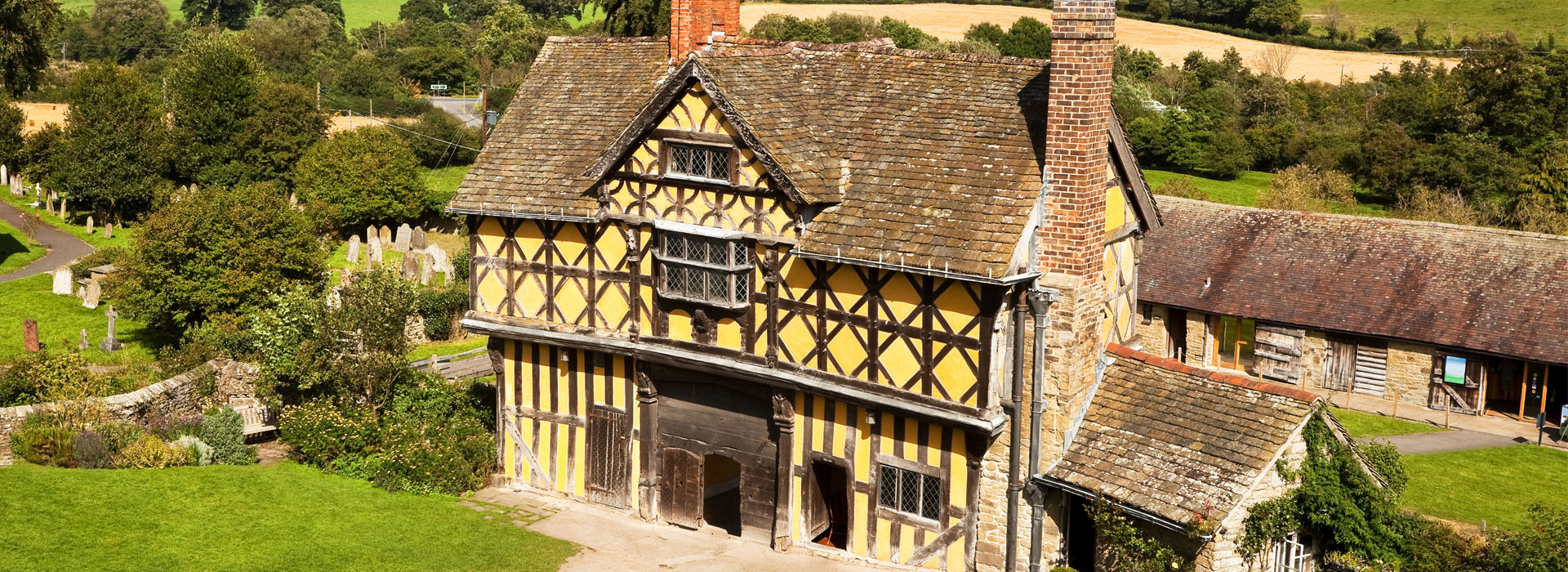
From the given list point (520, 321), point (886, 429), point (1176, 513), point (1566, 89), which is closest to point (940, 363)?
point (886, 429)

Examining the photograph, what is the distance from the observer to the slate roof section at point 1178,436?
18141 mm

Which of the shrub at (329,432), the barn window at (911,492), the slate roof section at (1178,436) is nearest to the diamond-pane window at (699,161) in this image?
the barn window at (911,492)

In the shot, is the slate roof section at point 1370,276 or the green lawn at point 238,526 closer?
the green lawn at point 238,526

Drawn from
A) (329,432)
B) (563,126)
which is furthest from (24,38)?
(563,126)

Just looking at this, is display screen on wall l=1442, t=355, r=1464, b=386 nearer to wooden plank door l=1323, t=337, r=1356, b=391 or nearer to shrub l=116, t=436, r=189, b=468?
wooden plank door l=1323, t=337, r=1356, b=391

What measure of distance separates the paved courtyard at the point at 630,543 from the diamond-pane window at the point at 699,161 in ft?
20.2

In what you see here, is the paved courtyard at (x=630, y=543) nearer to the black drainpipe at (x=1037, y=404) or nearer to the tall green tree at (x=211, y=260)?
the black drainpipe at (x=1037, y=404)

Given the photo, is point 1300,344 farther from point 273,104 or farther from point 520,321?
point 273,104

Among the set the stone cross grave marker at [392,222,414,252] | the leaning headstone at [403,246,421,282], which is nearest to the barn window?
the leaning headstone at [403,246,421,282]

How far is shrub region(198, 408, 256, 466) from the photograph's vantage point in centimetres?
2566

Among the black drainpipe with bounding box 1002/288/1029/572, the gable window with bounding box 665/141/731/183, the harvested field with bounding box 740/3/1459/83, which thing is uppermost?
the harvested field with bounding box 740/3/1459/83

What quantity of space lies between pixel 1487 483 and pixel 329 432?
23013 millimetres

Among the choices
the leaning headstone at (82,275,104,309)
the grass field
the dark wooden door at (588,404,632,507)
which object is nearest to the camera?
the dark wooden door at (588,404,632,507)

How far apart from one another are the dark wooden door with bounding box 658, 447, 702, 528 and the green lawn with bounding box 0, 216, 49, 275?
31.7 metres
